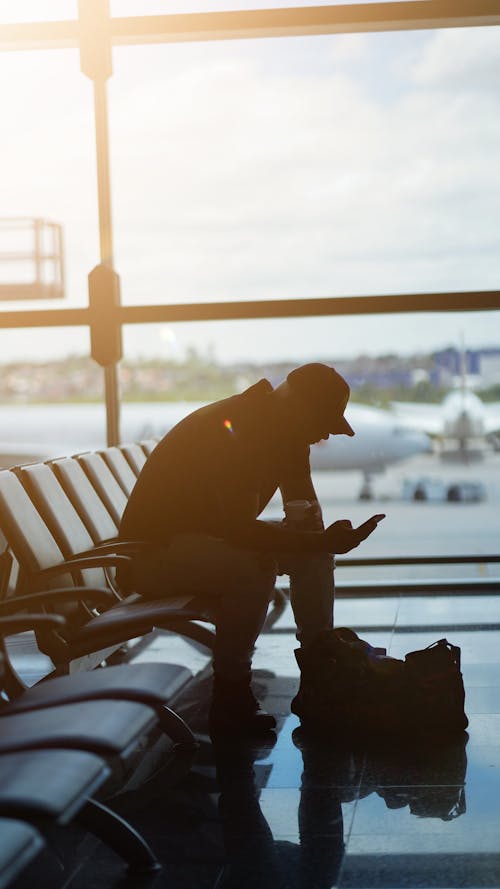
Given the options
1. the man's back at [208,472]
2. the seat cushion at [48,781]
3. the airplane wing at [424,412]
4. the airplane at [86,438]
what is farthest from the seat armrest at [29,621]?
the airplane at [86,438]

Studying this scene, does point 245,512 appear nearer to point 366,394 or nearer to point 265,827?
point 265,827

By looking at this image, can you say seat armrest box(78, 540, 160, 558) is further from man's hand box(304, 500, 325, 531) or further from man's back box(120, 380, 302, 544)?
man's hand box(304, 500, 325, 531)

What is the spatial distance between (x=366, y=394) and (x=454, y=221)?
1173mm

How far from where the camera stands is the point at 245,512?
11.1 feet

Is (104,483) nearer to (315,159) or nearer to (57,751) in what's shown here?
(57,751)

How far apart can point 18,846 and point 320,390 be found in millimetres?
2033

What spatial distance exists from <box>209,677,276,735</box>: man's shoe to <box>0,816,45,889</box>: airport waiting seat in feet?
6.25

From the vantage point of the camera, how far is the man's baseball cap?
11.3ft

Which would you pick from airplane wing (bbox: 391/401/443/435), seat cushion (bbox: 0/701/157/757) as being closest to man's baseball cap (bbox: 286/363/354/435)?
seat cushion (bbox: 0/701/157/757)

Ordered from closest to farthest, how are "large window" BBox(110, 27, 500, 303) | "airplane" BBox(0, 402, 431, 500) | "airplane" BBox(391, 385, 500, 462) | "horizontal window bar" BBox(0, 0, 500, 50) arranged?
"horizontal window bar" BBox(0, 0, 500, 50) < "large window" BBox(110, 27, 500, 303) < "airplane" BBox(391, 385, 500, 462) < "airplane" BBox(0, 402, 431, 500)

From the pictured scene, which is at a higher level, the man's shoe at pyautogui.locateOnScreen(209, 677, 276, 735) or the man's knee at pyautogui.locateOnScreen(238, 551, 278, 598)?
the man's knee at pyautogui.locateOnScreen(238, 551, 278, 598)

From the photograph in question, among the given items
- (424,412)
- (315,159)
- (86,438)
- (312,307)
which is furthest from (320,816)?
(86,438)

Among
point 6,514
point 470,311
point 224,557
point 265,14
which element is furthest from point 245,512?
point 265,14

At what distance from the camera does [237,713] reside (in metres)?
3.56
